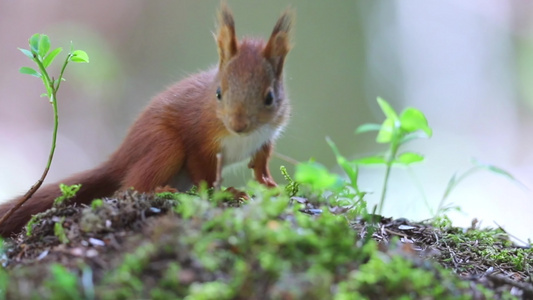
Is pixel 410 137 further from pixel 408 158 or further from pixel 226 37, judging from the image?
pixel 226 37

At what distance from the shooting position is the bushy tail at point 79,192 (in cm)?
193

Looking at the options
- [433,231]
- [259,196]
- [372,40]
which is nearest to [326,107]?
[372,40]

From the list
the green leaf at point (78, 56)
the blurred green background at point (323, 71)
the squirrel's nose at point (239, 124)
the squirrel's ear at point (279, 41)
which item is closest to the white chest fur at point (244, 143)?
the squirrel's nose at point (239, 124)

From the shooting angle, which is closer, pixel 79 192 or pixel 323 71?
pixel 79 192

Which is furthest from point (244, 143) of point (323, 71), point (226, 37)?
point (323, 71)

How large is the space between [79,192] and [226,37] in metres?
0.81

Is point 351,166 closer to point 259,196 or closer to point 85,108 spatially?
point 259,196

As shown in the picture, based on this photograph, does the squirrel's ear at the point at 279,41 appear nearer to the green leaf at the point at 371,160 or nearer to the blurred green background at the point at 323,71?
the green leaf at the point at 371,160

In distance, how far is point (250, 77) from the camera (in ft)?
6.46

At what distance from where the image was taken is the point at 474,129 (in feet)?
19.9

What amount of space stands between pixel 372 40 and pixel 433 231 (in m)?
5.23

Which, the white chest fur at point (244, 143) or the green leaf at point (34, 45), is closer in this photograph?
the green leaf at point (34, 45)

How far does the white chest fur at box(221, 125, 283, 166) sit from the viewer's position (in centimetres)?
207

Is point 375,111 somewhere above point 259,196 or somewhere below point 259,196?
below
